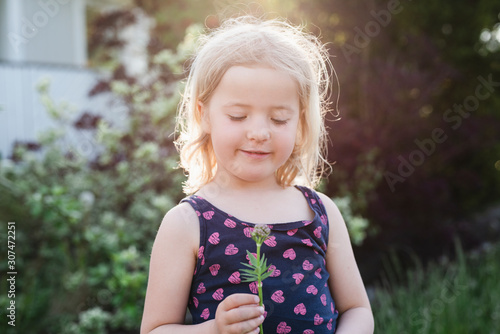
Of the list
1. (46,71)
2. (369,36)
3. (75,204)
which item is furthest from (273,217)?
(46,71)

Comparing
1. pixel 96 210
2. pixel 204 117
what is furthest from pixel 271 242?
pixel 96 210

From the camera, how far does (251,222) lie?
1376 millimetres

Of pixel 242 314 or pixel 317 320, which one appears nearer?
pixel 242 314

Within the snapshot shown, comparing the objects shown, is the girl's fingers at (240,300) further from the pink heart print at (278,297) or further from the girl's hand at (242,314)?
the pink heart print at (278,297)

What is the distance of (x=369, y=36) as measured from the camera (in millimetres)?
4496

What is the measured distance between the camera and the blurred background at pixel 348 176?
3.00 meters

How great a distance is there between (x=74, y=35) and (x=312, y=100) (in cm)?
801

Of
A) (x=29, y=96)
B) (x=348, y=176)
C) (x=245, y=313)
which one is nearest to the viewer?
(x=245, y=313)

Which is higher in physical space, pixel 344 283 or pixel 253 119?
pixel 253 119

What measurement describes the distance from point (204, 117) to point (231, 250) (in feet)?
1.27

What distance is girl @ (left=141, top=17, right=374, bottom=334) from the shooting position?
51.8 inches

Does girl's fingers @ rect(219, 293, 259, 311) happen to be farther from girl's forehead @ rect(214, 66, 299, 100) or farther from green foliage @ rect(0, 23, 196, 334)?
green foliage @ rect(0, 23, 196, 334)

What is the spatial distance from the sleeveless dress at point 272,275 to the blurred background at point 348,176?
139 centimetres

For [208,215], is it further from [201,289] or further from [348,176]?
[348,176]
